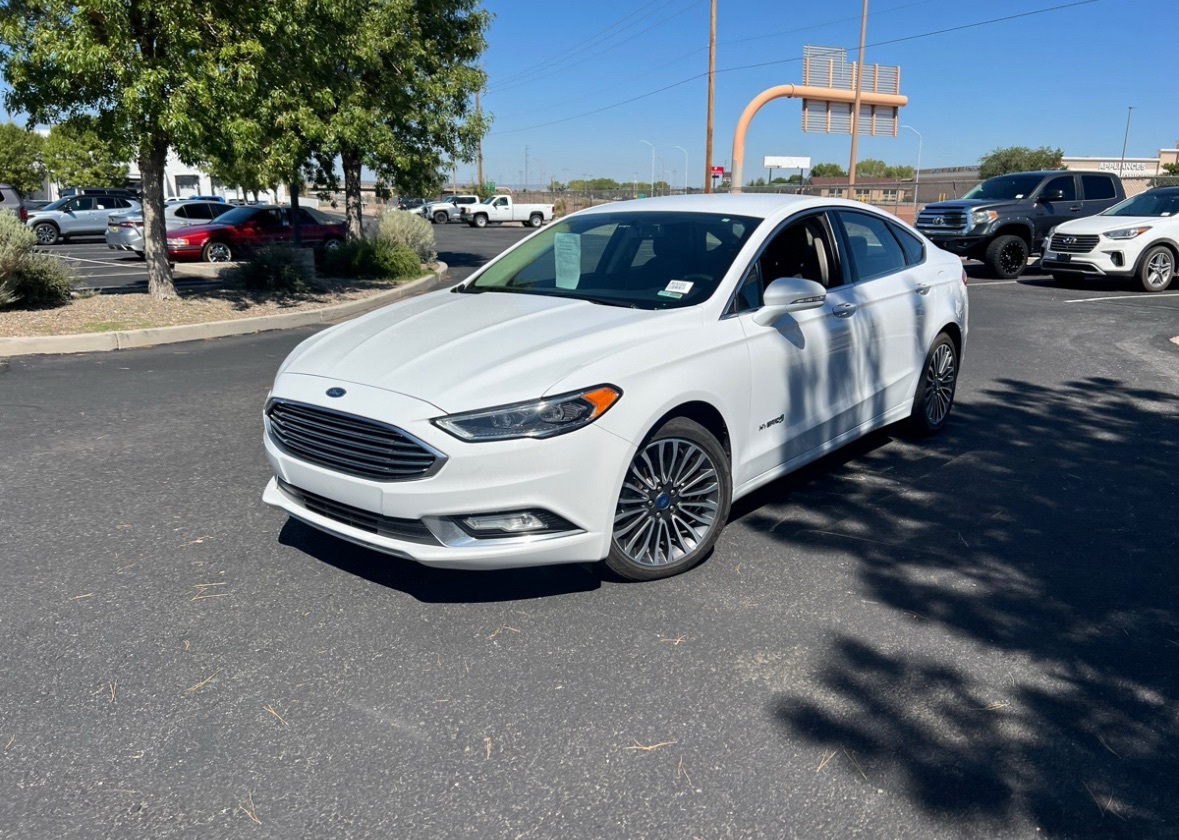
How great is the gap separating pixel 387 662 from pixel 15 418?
500 cm

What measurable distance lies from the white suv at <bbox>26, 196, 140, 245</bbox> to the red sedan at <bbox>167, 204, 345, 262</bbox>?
36.2ft

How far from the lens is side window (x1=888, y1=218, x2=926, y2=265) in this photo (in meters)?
5.98

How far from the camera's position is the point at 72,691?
3182 millimetres

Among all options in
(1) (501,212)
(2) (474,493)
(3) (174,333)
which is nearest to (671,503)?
(2) (474,493)

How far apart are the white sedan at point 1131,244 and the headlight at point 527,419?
14.2 metres

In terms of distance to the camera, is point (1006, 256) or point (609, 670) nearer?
point (609, 670)

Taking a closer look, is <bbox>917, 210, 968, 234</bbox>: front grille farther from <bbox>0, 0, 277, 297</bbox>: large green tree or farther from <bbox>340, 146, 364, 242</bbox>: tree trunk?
<bbox>0, 0, 277, 297</bbox>: large green tree

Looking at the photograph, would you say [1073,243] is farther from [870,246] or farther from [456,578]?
[456,578]

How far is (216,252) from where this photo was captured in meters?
20.5

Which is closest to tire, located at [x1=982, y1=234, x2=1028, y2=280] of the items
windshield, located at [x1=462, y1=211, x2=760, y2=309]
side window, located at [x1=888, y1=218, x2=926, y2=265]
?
side window, located at [x1=888, y1=218, x2=926, y2=265]

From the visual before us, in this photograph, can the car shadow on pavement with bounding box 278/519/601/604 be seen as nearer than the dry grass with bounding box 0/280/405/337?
Yes

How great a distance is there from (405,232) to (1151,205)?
13687 mm

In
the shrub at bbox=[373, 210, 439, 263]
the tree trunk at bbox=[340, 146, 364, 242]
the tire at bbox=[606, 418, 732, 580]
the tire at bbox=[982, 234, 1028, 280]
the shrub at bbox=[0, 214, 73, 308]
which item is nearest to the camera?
the tire at bbox=[606, 418, 732, 580]

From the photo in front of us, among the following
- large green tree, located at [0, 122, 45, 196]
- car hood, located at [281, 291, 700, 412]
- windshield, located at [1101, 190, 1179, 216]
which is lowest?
car hood, located at [281, 291, 700, 412]
